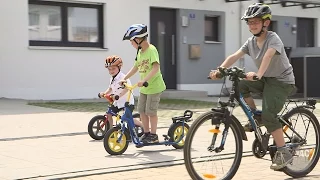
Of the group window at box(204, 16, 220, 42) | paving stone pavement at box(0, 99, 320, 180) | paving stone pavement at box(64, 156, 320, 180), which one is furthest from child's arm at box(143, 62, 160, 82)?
window at box(204, 16, 220, 42)

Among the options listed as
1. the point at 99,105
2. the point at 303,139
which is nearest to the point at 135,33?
the point at 303,139

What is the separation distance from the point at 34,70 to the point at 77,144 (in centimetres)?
763

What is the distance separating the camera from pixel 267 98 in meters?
5.47

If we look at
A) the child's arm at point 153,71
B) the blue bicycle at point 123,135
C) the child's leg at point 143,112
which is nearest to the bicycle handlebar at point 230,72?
the child's arm at point 153,71

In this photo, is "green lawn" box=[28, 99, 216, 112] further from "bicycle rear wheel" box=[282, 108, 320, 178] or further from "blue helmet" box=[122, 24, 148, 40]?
"bicycle rear wheel" box=[282, 108, 320, 178]

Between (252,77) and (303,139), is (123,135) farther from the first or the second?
(252,77)

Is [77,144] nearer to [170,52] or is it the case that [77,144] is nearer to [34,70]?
[34,70]

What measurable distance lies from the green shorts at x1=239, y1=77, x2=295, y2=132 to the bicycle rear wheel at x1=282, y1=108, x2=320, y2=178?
290 millimetres

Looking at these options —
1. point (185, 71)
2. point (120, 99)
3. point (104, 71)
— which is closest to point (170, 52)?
point (185, 71)

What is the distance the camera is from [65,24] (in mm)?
15891

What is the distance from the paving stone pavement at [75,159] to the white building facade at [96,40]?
5.37m

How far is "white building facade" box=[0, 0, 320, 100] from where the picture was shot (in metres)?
14.9

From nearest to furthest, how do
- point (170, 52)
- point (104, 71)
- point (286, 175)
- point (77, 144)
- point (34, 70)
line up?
point (286, 175) → point (77, 144) → point (34, 70) → point (104, 71) → point (170, 52)

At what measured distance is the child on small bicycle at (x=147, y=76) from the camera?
Answer: 6922 millimetres
